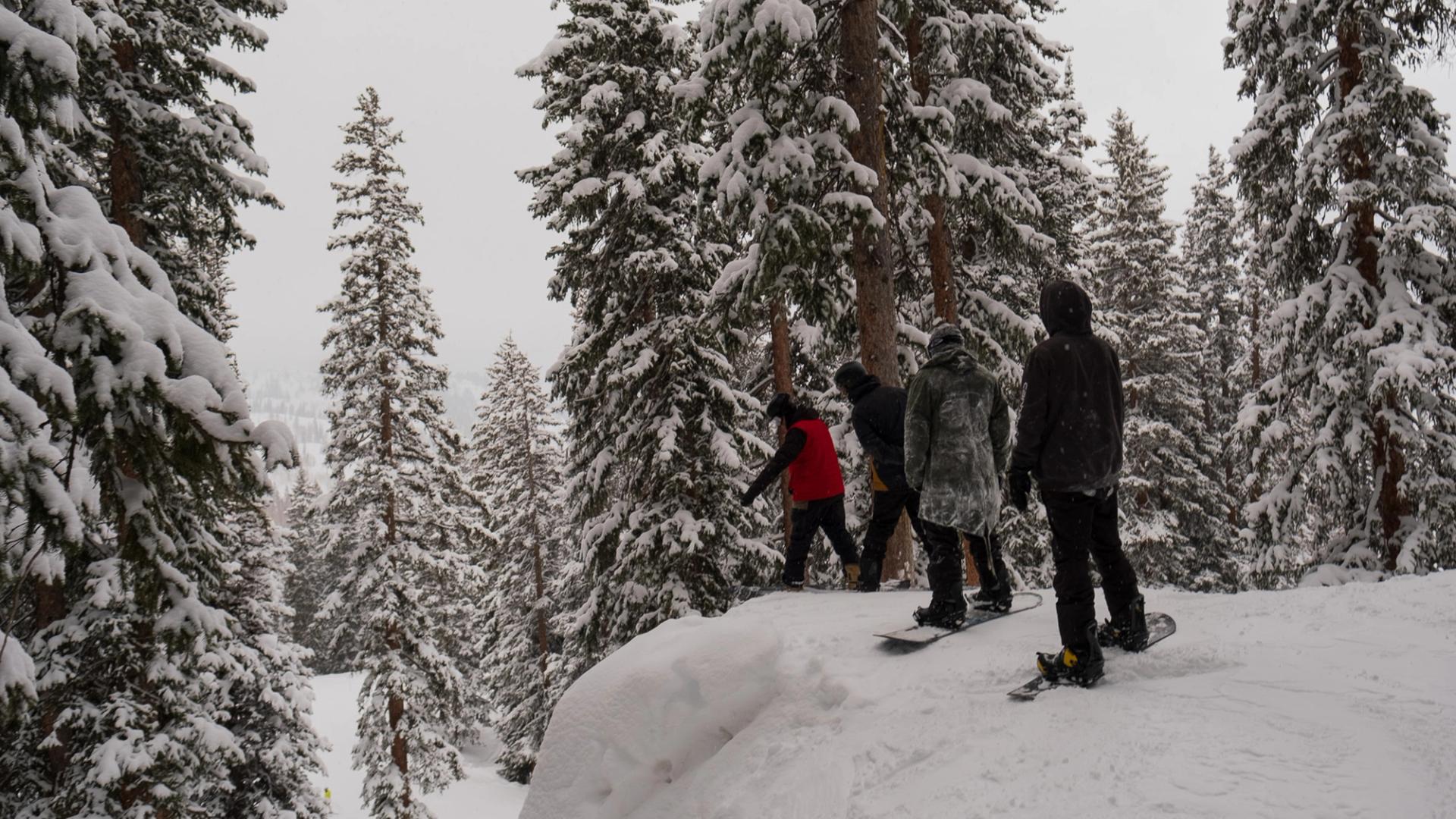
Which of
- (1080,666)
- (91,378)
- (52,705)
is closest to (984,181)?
(1080,666)

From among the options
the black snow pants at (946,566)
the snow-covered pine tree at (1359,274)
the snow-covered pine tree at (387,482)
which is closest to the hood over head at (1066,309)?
the black snow pants at (946,566)

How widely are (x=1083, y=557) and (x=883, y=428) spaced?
289 cm

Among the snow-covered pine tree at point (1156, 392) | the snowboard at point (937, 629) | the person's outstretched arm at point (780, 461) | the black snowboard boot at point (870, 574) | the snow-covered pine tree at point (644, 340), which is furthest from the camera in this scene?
the snow-covered pine tree at point (1156, 392)

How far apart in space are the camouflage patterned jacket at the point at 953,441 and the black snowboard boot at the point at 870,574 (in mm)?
1922

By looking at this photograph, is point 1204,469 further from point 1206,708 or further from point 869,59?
point 1206,708

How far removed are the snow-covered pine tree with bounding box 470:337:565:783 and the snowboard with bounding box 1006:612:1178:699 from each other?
25549 millimetres

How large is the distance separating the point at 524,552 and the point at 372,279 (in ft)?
46.3

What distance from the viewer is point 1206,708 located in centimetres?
407

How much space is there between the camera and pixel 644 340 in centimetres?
1368

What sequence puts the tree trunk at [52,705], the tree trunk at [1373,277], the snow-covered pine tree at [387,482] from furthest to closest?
the snow-covered pine tree at [387,482] < the tree trunk at [1373,277] < the tree trunk at [52,705]

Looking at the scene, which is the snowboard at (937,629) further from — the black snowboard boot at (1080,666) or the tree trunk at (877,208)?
the tree trunk at (877,208)

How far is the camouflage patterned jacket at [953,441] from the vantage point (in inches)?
231

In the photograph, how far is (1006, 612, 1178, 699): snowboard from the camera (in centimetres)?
447

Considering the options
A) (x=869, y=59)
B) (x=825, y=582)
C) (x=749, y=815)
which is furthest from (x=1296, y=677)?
(x=825, y=582)
